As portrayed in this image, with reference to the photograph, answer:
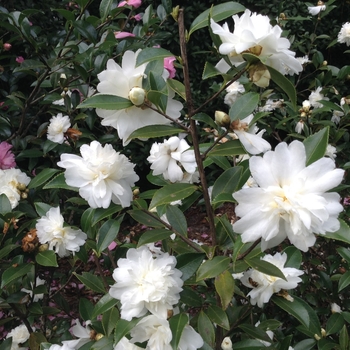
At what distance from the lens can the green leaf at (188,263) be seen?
0.84 meters

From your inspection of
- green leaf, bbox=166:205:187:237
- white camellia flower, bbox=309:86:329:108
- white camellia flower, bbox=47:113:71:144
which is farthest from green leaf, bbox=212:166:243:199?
white camellia flower, bbox=309:86:329:108

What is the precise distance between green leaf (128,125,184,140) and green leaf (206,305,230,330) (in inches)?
15.5

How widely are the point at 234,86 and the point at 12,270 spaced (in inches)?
50.7

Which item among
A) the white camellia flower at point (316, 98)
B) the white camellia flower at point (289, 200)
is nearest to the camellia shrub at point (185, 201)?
the white camellia flower at point (289, 200)

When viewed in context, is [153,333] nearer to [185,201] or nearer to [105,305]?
[105,305]

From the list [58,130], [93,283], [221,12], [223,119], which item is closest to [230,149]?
[223,119]

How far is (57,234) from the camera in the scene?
1078 mm

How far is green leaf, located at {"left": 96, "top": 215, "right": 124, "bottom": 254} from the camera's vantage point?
901mm

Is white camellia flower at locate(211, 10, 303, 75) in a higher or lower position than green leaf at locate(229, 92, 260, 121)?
higher

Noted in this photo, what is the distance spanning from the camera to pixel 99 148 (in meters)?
0.81

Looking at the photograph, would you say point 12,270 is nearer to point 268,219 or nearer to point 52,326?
point 52,326

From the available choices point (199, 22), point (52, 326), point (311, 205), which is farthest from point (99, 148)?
point (52, 326)

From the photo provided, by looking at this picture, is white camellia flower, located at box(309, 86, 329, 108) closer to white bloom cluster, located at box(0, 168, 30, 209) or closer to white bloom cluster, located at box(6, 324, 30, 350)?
white bloom cluster, located at box(0, 168, 30, 209)

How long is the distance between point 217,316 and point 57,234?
479 millimetres
